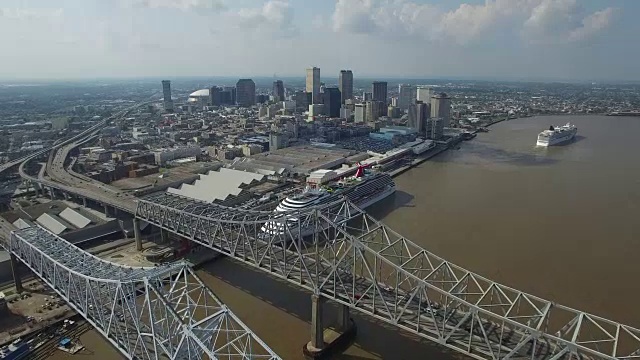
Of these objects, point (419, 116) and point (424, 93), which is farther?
point (424, 93)

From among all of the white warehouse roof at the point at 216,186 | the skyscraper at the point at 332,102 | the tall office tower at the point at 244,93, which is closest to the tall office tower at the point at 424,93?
the skyscraper at the point at 332,102

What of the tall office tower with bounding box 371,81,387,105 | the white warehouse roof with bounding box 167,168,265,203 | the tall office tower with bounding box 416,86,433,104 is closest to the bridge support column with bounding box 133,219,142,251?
the white warehouse roof with bounding box 167,168,265,203

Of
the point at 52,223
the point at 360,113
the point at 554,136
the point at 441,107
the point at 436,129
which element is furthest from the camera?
the point at 360,113

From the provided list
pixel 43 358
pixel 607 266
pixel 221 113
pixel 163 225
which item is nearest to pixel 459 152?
pixel 607 266

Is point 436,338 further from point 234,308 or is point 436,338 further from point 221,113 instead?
point 221,113

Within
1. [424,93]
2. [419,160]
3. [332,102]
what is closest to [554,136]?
[419,160]

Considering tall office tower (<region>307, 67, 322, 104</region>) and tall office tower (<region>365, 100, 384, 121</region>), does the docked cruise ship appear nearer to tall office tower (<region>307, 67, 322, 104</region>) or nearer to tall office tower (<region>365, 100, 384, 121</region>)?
tall office tower (<region>365, 100, 384, 121</region>)

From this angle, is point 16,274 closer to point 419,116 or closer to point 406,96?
point 419,116
